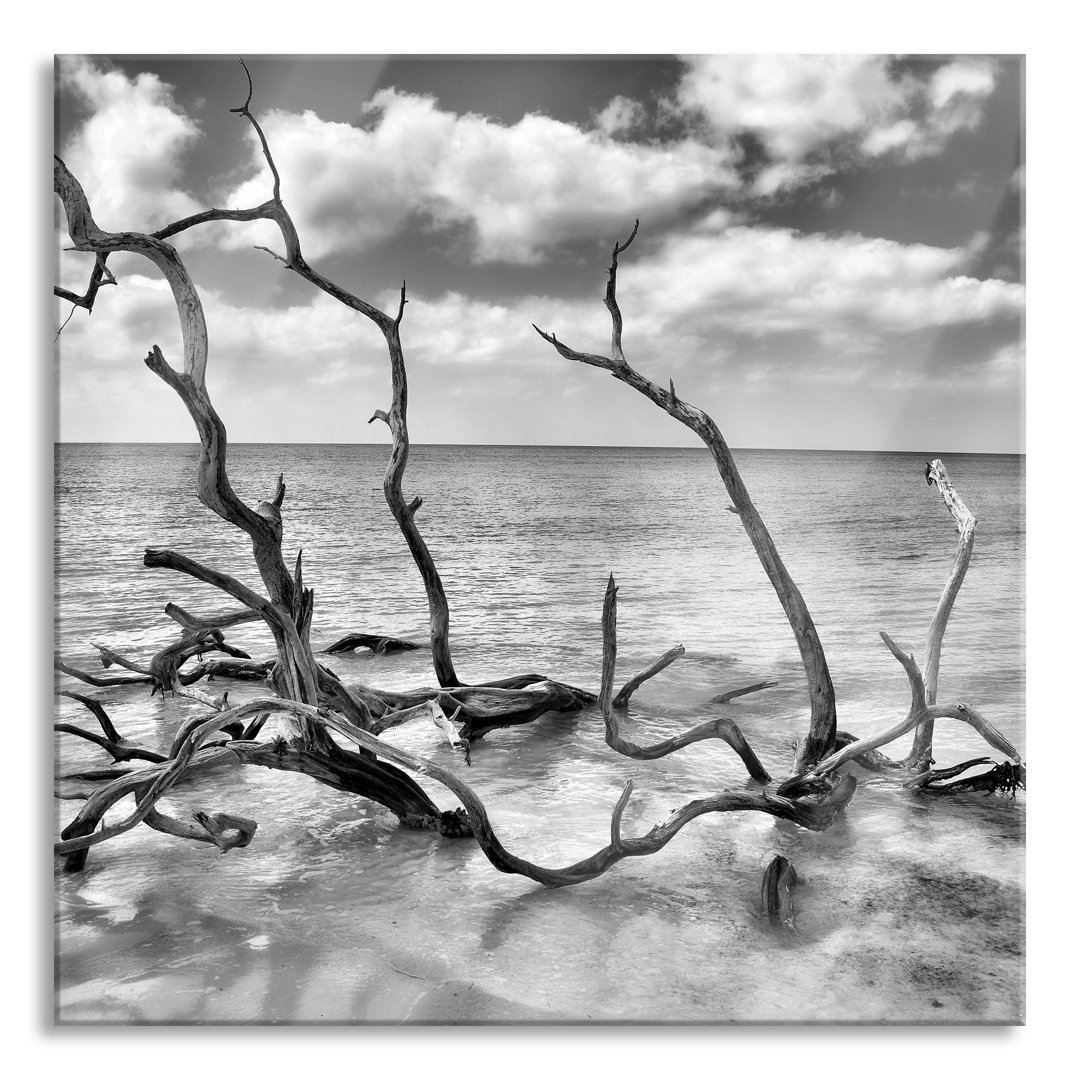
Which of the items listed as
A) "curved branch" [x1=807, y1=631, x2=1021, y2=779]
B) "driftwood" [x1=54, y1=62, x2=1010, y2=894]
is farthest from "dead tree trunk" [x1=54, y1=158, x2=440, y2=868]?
"curved branch" [x1=807, y1=631, x2=1021, y2=779]

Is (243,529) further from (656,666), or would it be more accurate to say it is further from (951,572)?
(951,572)

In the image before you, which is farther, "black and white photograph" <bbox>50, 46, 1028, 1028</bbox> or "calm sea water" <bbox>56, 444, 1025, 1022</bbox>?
"black and white photograph" <bbox>50, 46, 1028, 1028</bbox>

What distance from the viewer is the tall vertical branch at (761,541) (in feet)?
11.8

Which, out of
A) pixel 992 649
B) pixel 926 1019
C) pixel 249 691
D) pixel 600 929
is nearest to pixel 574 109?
pixel 600 929

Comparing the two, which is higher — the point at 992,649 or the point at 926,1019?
the point at 992,649

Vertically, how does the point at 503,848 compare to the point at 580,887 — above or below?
above

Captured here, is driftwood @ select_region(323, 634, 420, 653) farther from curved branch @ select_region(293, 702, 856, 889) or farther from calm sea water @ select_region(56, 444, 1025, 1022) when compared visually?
curved branch @ select_region(293, 702, 856, 889)

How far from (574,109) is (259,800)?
307cm

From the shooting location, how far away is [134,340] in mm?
4266

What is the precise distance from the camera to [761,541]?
12.7 ft

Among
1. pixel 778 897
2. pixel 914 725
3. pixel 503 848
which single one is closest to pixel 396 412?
pixel 503 848

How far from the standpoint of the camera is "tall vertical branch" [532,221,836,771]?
3.58 metres

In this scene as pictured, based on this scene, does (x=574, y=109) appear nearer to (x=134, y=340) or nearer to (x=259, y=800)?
(x=134, y=340)
